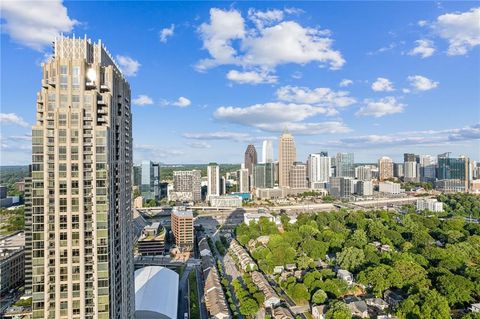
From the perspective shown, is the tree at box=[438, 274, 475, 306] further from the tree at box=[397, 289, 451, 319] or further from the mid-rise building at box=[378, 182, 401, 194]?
the mid-rise building at box=[378, 182, 401, 194]

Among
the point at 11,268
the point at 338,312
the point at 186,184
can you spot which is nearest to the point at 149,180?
the point at 186,184

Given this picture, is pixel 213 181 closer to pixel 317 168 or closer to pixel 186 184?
pixel 186 184

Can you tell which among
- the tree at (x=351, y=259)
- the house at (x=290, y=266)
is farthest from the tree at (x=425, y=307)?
the house at (x=290, y=266)

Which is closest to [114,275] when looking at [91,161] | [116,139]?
[91,161]

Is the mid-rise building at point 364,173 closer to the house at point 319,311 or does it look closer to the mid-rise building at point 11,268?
the house at point 319,311

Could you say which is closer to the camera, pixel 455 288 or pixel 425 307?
pixel 425 307

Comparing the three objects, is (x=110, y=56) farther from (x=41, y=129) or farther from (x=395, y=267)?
(x=395, y=267)
